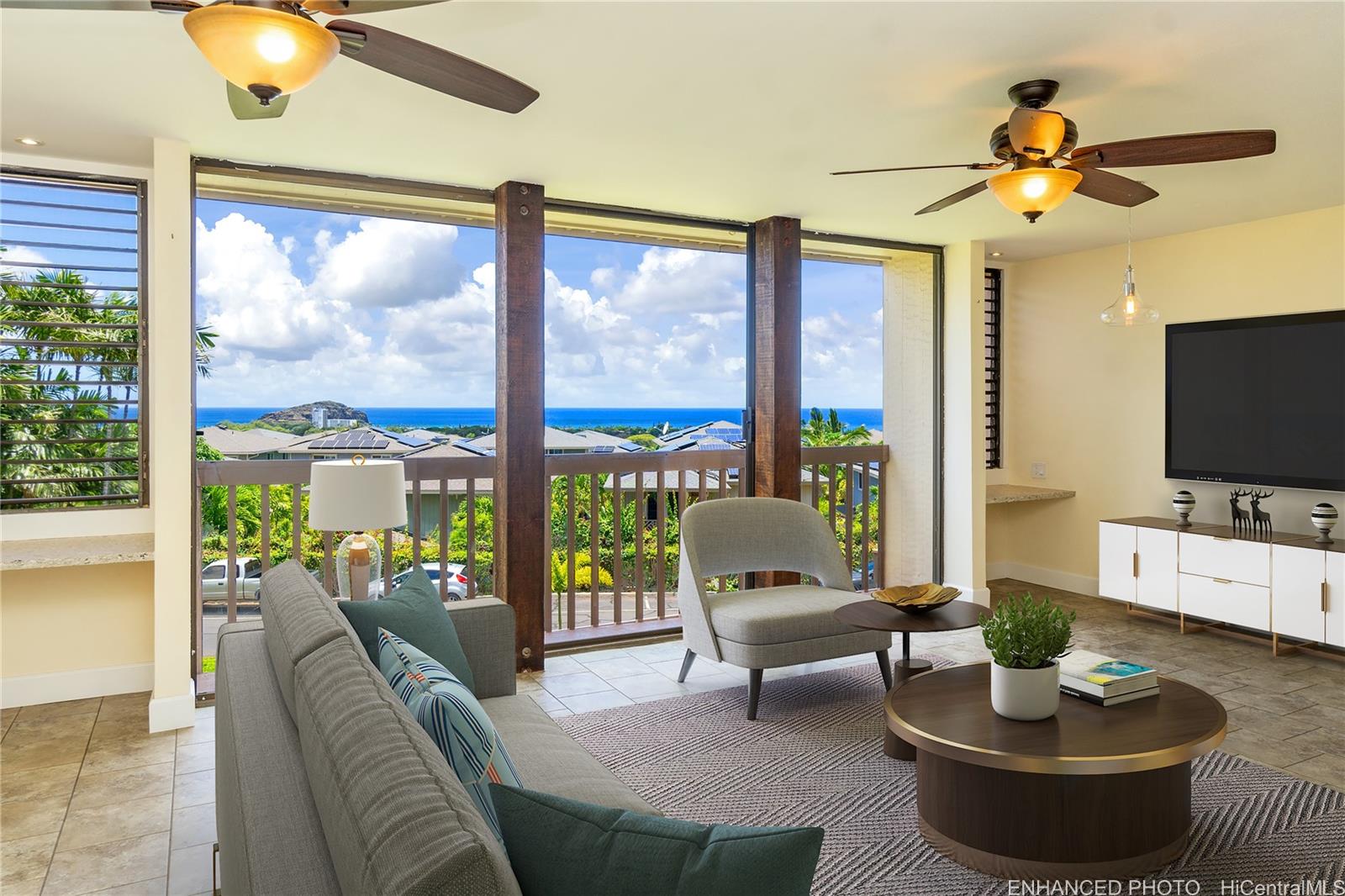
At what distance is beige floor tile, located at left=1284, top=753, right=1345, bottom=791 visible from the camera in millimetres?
2906

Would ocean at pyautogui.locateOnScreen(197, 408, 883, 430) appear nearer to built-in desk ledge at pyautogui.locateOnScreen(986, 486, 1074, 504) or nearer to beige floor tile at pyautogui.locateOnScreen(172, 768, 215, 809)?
built-in desk ledge at pyautogui.locateOnScreen(986, 486, 1074, 504)

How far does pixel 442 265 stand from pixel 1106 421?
4.42 m

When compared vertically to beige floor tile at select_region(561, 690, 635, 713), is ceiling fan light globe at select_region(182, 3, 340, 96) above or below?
above

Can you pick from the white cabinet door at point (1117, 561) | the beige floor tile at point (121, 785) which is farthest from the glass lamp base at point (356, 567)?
the white cabinet door at point (1117, 561)

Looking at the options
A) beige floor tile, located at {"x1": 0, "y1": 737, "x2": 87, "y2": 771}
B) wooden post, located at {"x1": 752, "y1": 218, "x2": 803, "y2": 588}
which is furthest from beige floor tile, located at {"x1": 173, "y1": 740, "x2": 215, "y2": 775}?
wooden post, located at {"x1": 752, "y1": 218, "x2": 803, "y2": 588}

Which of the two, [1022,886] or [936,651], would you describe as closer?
[1022,886]

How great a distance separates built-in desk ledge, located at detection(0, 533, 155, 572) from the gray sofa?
6.38ft

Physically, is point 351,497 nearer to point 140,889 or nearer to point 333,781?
point 140,889

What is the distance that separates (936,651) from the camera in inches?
179

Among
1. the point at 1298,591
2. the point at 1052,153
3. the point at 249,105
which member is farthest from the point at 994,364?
the point at 249,105

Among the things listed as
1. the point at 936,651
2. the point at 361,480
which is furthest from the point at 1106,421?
the point at 361,480

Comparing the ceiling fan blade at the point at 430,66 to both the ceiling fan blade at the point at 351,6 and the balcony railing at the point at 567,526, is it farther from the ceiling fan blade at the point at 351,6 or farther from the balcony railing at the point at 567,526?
the balcony railing at the point at 567,526

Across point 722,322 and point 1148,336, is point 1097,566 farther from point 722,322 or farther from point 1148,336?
point 722,322

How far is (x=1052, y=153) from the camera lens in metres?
2.90
